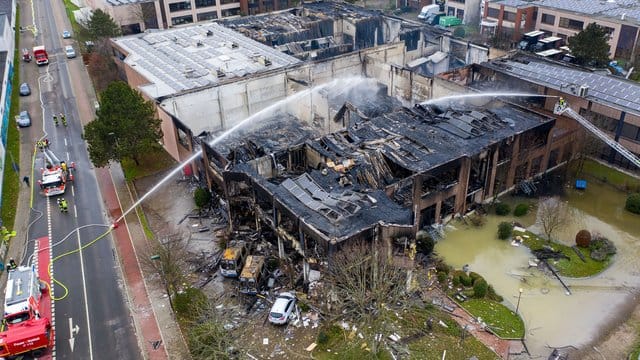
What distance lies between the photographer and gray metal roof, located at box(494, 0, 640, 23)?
84000 millimetres

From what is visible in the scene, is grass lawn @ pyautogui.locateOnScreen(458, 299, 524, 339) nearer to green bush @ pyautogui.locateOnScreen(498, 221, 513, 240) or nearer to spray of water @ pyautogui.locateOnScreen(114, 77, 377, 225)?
green bush @ pyautogui.locateOnScreen(498, 221, 513, 240)

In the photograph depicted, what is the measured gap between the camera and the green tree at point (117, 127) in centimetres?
5228

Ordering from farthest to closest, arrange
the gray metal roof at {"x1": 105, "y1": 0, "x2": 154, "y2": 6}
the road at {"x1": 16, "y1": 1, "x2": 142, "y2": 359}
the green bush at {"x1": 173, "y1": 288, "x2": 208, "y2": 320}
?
the gray metal roof at {"x1": 105, "y1": 0, "x2": 154, "y2": 6} < the green bush at {"x1": 173, "y1": 288, "x2": 208, "y2": 320} < the road at {"x1": 16, "y1": 1, "x2": 142, "y2": 359}

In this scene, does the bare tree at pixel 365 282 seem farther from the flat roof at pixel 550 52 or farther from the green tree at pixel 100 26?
the green tree at pixel 100 26

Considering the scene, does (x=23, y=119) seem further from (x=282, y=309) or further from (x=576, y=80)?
Answer: (x=576, y=80)

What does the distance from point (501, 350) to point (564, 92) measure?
1374 inches

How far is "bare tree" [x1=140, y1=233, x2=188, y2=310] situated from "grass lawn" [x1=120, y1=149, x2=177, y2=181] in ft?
44.7

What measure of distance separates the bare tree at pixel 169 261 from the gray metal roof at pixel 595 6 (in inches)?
3008

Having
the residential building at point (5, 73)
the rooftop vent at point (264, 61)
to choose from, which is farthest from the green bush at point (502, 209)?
the residential building at point (5, 73)

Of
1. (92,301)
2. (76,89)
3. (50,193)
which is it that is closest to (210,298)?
(92,301)

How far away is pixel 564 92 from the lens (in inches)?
2269

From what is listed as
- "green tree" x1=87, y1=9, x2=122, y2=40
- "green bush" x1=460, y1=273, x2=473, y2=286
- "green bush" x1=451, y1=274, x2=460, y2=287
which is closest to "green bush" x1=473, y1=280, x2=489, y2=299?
"green bush" x1=460, y1=273, x2=473, y2=286

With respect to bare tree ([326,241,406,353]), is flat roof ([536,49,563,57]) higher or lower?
higher

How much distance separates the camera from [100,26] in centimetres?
8738
